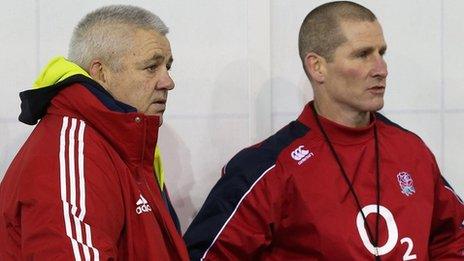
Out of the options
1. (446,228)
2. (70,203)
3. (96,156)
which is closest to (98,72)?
(96,156)

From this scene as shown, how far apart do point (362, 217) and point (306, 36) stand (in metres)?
0.49

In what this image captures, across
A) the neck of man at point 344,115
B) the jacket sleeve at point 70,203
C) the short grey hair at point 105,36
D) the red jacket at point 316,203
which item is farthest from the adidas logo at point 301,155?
the jacket sleeve at point 70,203

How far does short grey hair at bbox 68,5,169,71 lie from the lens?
154 cm

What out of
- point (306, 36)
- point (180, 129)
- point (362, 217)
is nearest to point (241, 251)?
point (362, 217)

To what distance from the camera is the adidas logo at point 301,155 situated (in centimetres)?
197

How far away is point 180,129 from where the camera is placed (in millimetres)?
2217

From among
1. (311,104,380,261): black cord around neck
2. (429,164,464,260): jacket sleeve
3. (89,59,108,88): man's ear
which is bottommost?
(429,164,464,260): jacket sleeve

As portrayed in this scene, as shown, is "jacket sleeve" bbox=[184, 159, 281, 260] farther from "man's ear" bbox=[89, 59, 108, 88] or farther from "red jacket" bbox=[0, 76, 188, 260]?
"man's ear" bbox=[89, 59, 108, 88]

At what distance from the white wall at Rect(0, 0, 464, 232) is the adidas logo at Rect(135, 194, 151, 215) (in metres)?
0.73

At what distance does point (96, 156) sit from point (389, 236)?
81 centimetres

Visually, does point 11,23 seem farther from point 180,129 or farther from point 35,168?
point 35,168

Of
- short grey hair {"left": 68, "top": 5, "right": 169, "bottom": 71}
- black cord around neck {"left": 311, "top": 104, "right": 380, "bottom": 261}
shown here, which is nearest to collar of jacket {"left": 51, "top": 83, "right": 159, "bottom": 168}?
short grey hair {"left": 68, "top": 5, "right": 169, "bottom": 71}

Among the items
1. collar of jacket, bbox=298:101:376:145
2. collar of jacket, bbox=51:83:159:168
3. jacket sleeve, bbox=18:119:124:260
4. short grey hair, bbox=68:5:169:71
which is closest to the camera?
jacket sleeve, bbox=18:119:124:260

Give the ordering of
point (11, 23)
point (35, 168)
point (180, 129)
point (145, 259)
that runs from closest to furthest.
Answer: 1. point (35, 168)
2. point (145, 259)
3. point (11, 23)
4. point (180, 129)
